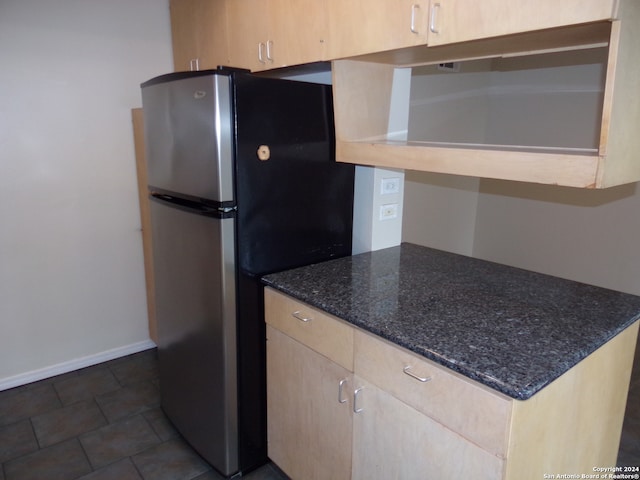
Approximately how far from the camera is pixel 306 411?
165 centimetres

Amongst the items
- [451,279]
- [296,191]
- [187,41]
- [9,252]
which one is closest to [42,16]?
[187,41]

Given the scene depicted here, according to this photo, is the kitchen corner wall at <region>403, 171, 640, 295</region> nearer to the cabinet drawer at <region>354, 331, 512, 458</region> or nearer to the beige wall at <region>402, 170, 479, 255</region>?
the beige wall at <region>402, 170, 479, 255</region>

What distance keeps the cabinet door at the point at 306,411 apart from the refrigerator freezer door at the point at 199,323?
0.16 m

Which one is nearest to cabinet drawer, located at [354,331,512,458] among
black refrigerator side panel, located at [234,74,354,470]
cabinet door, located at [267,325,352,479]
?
cabinet door, located at [267,325,352,479]

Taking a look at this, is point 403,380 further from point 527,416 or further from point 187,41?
point 187,41

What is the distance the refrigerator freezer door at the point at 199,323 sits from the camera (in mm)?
1705

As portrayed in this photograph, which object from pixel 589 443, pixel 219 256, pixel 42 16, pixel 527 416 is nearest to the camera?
pixel 527 416

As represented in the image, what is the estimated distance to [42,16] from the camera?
2.33 meters

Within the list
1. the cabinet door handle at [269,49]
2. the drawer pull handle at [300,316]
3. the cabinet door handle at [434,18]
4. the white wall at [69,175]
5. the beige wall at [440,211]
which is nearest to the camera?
the cabinet door handle at [434,18]

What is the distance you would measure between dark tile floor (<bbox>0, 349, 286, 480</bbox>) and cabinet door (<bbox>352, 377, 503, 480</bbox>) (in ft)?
2.23

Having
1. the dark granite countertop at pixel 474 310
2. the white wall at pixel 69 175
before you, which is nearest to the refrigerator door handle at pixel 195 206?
the dark granite countertop at pixel 474 310

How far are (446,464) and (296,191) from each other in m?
1.10

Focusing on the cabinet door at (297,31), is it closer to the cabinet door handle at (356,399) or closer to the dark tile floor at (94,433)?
the cabinet door handle at (356,399)

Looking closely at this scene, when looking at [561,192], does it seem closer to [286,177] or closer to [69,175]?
[286,177]
